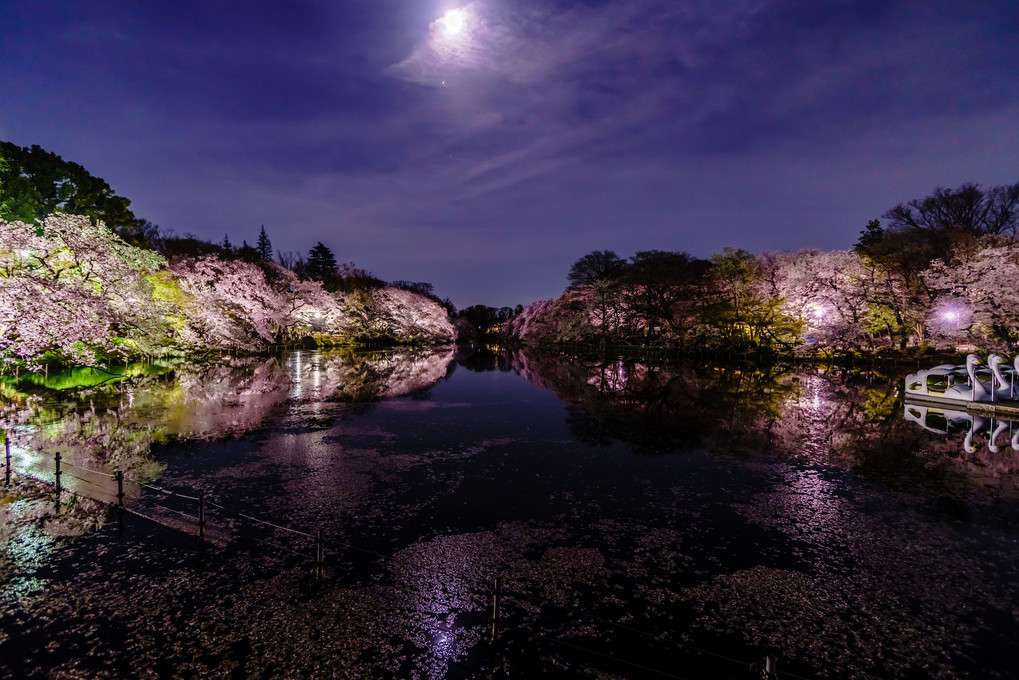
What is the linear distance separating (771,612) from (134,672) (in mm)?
7481

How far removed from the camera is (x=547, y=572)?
22.6 ft

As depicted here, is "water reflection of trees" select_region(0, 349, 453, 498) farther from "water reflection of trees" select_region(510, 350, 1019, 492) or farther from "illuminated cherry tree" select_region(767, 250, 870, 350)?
"illuminated cherry tree" select_region(767, 250, 870, 350)

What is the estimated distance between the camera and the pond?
522 cm

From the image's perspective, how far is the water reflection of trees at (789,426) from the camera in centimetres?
1265

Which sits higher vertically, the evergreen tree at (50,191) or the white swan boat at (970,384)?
the evergreen tree at (50,191)

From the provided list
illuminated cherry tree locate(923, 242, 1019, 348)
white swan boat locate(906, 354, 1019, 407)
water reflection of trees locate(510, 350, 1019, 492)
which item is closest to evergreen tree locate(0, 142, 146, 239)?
water reflection of trees locate(510, 350, 1019, 492)

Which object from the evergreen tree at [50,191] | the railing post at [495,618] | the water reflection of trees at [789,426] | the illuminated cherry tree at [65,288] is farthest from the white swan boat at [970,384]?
the evergreen tree at [50,191]

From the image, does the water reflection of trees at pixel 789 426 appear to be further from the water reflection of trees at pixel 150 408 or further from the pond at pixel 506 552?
the water reflection of trees at pixel 150 408

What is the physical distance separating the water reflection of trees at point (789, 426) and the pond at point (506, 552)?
0.19 m

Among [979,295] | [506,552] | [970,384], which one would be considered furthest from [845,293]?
[506,552]

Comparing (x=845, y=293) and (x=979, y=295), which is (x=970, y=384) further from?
(x=845, y=293)

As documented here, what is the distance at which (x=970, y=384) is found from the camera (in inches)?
841

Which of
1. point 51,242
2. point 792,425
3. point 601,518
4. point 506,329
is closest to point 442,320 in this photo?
point 506,329

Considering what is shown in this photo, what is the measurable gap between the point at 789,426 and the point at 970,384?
37.9 ft
